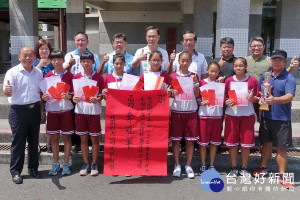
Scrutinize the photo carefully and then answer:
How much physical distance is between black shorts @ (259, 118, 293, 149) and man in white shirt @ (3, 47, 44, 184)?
3119mm

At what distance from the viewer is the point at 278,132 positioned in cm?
365

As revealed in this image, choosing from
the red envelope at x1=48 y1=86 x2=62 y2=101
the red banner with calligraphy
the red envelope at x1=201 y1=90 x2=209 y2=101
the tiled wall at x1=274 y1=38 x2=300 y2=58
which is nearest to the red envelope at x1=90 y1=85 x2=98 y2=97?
the red banner with calligraphy

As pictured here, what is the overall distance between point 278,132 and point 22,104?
3362mm

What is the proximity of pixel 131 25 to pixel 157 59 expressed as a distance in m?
9.75

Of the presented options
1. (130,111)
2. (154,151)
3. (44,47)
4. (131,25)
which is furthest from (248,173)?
(131,25)

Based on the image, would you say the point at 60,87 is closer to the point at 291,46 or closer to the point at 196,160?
the point at 196,160

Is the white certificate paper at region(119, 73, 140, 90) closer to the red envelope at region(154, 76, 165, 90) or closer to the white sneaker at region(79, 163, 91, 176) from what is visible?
the red envelope at region(154, 76, 165, 90)

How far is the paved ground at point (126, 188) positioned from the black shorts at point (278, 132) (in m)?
0.56

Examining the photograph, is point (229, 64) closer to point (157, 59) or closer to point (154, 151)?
point (157, 59)

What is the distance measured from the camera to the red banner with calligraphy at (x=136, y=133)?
382cm

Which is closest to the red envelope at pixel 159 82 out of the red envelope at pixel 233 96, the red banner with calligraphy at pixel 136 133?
the red banner with calligraphy at pixel 136 133

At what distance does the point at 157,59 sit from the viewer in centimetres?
370

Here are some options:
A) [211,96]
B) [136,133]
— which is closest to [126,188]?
[136,133]

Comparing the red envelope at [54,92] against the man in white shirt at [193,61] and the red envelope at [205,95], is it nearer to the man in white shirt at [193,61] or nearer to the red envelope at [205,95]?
the man in white shirt at [193,61]
